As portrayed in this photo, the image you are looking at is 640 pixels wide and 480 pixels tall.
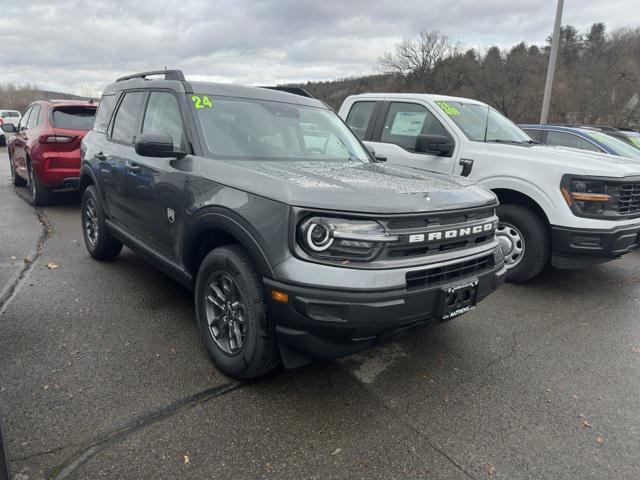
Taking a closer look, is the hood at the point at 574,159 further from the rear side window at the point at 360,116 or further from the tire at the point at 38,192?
the tire at the point at 38,192

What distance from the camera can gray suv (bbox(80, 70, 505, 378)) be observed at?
2.34 meters

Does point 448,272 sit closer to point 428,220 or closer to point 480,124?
point 428,220

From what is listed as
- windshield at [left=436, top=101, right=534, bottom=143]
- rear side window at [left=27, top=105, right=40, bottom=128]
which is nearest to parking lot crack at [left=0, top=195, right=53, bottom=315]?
rear side window at [left=27, top=105, right=40, bottom=128]

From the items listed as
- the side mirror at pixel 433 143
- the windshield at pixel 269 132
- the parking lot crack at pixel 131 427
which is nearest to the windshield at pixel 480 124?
the side mirror at pixel 433 143

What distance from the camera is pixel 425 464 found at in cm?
226

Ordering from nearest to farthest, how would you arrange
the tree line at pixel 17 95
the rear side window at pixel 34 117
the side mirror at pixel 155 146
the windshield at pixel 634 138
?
the side mirror at pixel 155 146, the rear side window at pixel 34 117, the windshield at pixel 634 138, the tree line at pixel 17 95

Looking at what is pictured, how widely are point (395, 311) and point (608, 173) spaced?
3185 mm

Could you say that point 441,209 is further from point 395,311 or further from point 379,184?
point 395,311

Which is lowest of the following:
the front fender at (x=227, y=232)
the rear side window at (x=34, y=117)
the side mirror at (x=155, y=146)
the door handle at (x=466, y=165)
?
the front fender at (x=227, y=232)

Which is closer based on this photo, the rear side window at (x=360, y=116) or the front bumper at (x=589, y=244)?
the front bumper at (x=589, y=244)

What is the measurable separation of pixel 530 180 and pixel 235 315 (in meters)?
3.38

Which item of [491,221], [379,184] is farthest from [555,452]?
[379,184]

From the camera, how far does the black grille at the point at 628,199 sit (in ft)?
14.4

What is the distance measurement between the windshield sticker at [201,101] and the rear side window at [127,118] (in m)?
0.95
